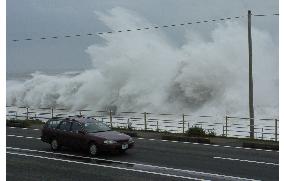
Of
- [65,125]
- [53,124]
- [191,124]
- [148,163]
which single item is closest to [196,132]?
[65,125]

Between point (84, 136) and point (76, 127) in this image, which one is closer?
point (84, 136)

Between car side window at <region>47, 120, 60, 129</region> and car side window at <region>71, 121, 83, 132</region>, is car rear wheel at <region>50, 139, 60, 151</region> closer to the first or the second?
car side window at <region>47, 120, 60, 129</region>

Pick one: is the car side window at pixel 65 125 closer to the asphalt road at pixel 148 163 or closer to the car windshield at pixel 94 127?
the car windshield at pixel 94 127

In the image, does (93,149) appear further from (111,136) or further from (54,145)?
(54,145)

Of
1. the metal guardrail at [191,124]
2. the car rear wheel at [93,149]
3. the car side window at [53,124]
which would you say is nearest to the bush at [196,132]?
the metal guardrail at [191,124]

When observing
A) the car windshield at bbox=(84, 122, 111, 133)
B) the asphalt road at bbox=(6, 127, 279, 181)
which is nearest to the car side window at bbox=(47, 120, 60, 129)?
the asphalt road at bbox=(6, 127, 279, 181)

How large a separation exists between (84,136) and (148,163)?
339cm

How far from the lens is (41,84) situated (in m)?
69.9

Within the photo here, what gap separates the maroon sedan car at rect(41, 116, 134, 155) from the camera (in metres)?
17.2

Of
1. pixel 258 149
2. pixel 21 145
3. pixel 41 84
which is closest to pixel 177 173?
pixel 258 149

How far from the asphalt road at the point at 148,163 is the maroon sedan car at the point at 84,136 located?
37 centimetres

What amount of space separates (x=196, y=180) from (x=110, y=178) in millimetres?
2410

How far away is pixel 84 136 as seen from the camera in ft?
58.3

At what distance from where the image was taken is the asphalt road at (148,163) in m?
13.4
